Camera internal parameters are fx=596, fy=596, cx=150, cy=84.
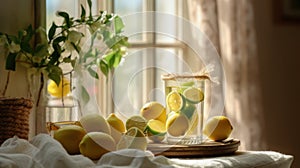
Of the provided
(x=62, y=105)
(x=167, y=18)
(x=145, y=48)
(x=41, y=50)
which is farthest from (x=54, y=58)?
(x=167, y=18)

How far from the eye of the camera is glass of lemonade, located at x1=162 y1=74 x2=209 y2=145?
167 centimetres

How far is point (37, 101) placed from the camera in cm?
190

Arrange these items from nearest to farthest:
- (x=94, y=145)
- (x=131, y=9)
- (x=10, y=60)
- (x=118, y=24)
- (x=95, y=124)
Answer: (x=94, y=145) → (x=95, y=124) → (x=10, y=60) → (x=118, y=24) → (x=131, y=9)

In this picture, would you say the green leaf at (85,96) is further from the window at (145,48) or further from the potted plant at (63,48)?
the window at (145,48)

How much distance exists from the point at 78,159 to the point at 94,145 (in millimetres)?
116

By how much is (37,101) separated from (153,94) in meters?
0.41

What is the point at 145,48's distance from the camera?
2471 millimetres

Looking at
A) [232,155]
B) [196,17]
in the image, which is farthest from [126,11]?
[232,155]

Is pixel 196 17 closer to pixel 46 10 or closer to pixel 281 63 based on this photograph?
pixel 281 63

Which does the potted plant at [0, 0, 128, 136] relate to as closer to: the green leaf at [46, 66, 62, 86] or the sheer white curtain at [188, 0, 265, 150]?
the green leaf at [46, 66, 62, 86]

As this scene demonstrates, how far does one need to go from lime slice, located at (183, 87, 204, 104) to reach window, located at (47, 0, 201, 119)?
0.44 m

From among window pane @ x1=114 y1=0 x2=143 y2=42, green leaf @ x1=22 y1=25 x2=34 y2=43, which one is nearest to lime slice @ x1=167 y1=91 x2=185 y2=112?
green leaf @ x1=22 y1=25 x2=34 y2=43

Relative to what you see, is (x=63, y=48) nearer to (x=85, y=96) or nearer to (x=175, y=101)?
(x=85, y=96)

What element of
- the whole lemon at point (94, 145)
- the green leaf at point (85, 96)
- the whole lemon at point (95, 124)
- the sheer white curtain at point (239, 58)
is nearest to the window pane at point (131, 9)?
the sheer white curtain at point (239, 58)
